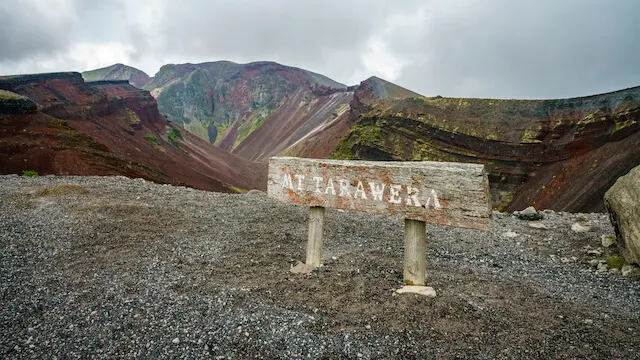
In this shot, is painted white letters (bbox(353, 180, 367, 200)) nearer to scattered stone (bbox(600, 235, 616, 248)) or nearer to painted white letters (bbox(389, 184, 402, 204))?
painted white letters (bbox(389, 184, 402, 204))

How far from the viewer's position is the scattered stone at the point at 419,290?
20.4 ft

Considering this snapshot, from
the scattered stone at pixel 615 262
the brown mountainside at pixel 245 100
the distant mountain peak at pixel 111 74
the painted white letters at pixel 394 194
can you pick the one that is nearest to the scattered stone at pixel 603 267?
the scattered stone at pixel 615 262

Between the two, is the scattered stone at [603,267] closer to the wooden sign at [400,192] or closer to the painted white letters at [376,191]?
the wooden sign at [400,192]

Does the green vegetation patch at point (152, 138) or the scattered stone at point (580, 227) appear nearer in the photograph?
the scattered stone at point (580, 227)

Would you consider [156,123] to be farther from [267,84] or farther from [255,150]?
[267,84]

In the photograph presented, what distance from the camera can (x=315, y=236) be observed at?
744cm

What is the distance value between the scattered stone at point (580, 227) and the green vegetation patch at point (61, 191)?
628 inches

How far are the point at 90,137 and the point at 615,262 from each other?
106 ft

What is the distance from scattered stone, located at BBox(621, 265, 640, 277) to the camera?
7664mm

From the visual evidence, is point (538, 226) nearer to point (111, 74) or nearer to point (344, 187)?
point (344, 187)

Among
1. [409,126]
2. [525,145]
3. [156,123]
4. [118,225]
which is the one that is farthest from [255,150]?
[118,225]

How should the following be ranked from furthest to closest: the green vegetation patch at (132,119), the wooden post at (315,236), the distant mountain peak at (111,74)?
the distant mountain peak at (111,74) → the green vegetation patch at (132,119) → the wooden post at (315,236)

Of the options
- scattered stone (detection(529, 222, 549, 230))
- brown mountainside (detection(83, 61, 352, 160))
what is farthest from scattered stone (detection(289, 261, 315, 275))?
brown mountainside (detection(83, 61, 352, 160))

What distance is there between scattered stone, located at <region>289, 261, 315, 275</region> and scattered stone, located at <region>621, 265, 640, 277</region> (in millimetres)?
6576
